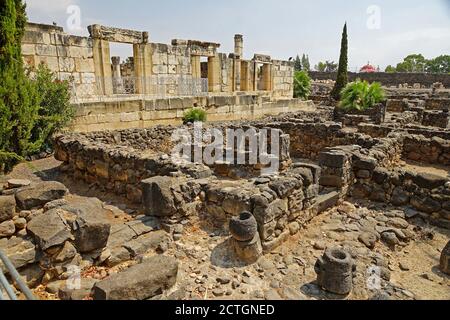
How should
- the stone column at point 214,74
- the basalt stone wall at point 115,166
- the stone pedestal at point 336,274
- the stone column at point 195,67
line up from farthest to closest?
the stone column at point 214,74 → the stone column at point 195,67 → the basalt stone wall at point 115,166 → the stone pedestal at point 336,274

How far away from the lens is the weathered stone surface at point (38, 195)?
15.9 feet

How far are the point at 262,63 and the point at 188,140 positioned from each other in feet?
41.4

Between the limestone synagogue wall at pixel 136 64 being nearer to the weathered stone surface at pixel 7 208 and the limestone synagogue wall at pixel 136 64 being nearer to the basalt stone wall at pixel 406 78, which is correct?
the weathered stone surface at pixel 7 208

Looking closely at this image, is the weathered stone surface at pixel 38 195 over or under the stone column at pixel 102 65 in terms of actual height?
under

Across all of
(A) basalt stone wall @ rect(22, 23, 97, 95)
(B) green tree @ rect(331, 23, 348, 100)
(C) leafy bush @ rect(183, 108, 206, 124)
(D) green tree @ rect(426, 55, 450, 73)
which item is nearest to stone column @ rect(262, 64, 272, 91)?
(B) green tree @ rect(331, 23, 348, 100)

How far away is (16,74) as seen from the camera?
326 inches

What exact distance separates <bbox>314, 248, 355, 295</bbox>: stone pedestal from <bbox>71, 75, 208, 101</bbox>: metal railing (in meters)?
12.0

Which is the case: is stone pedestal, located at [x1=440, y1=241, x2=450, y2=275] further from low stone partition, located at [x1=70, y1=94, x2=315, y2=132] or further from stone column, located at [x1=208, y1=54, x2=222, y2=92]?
stone column, located at [x1=208, y1=54, x2=222, y2=92]

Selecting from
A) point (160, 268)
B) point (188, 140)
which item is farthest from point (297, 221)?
point (188, 140)

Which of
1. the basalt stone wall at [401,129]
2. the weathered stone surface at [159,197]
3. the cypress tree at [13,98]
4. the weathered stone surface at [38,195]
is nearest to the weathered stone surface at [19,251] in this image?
the weathered stone surface at [38,195]

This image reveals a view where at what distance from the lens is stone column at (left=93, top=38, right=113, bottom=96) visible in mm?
13234

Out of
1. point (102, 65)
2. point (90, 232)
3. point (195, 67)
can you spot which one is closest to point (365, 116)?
point (195, 67)

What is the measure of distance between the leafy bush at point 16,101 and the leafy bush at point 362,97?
15181mm
